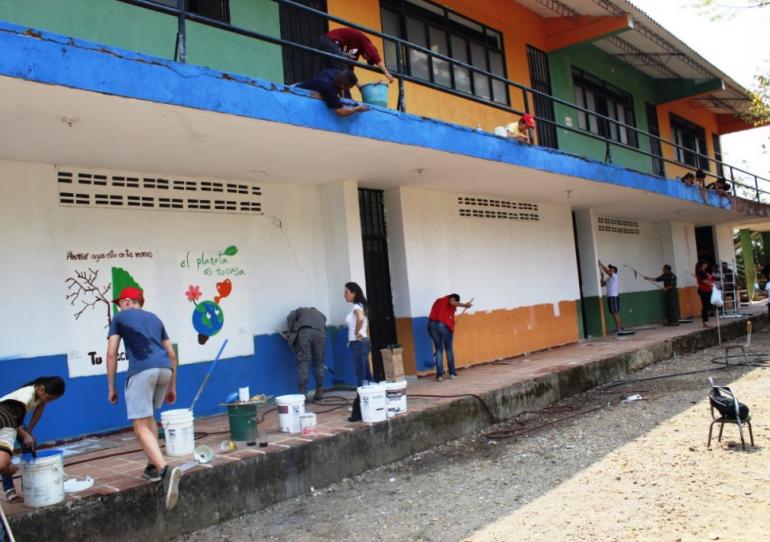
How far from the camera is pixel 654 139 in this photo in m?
19.7

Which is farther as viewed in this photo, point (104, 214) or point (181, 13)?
point (104, 214)

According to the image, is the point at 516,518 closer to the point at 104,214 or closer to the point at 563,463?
the point at 563,463

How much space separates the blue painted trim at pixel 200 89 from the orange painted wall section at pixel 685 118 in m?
12.5

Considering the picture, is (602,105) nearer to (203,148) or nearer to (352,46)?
(352,46)

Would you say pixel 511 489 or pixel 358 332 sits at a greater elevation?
pixel 358 332

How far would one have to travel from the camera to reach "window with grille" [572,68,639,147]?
16.1 metres

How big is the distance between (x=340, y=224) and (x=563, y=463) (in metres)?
4.72

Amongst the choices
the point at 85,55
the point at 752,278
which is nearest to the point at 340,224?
the point at 85,55

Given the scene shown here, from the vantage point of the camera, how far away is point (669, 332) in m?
15.5

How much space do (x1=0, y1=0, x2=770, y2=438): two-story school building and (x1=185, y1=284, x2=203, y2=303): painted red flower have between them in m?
0.03

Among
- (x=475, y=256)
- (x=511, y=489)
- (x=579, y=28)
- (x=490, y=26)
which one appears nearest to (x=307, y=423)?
(x=511, y=489)

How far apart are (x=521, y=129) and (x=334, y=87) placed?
4.17 metres

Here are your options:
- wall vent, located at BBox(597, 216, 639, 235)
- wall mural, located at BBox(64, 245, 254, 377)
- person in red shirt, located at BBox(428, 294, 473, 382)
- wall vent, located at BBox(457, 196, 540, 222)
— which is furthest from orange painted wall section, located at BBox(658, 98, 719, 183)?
wall mural, located at BBox(64, 245, 254, 377)

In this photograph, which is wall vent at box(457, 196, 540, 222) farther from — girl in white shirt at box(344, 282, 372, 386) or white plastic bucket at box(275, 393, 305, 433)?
white plastic bucket at box(275, 393, 305, 433)
